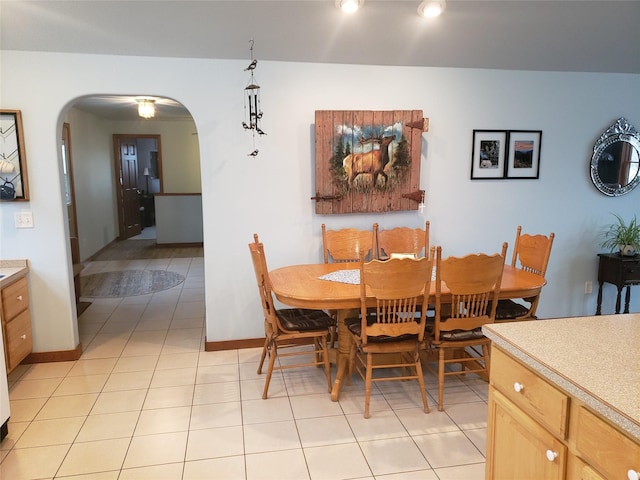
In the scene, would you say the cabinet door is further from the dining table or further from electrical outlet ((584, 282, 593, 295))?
electrical outlet ((584, 282, 593, 295))

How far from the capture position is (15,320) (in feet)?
10.2

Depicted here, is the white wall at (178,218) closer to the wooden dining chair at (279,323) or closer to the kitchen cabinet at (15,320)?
the kitchen cabinet at (15,320)

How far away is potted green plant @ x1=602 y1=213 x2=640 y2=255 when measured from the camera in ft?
12.9

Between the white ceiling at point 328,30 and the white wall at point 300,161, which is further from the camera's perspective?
the white wall at point 300,161

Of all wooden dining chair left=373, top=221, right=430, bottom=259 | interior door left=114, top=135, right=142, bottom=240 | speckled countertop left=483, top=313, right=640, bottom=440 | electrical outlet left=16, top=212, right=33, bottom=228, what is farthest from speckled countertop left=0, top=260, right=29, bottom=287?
interior door left=114, top=135, right=142, bottom=240

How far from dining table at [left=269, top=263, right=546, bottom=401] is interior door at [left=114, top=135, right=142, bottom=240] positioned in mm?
6647

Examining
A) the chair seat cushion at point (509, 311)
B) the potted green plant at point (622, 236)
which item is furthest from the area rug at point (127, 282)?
the potted green plant at point (622, 236)

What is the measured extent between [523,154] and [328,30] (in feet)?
6.74

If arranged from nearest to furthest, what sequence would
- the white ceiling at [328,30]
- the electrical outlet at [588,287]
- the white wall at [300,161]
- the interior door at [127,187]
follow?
the white ceiling at [328,30] < the white wall at [300,161] < the electrical outlet at [588,287] < the interior door at [127,187]

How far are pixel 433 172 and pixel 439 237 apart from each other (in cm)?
56

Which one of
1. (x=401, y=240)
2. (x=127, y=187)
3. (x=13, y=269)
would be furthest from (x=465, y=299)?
(x=127, y=187)

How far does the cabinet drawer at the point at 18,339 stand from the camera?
2.99 meters

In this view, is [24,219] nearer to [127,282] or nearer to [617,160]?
[127,282]

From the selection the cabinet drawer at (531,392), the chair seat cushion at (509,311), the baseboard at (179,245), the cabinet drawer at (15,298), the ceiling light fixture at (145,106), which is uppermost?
the ceiling light fixture at (145,106)
